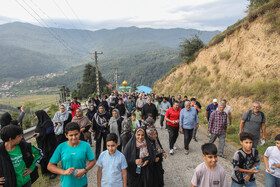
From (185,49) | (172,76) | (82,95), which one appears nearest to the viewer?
(185,49)

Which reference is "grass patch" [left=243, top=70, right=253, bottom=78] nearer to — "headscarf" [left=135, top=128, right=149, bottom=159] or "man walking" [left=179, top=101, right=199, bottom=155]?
"man walking" [left=179, top=101, right=199, bottom=155]

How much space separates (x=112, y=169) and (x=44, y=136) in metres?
2.91

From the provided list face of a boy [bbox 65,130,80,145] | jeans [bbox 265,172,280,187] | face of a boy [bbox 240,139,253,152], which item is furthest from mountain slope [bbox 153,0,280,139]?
face of a boy [bbox 65,130,80,145]

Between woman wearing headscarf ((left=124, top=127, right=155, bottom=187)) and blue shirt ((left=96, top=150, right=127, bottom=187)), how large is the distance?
47 centimetres

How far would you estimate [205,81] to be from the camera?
1526 cm

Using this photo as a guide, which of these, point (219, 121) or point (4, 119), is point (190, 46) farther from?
point (4, 119)

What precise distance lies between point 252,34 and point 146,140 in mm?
12276

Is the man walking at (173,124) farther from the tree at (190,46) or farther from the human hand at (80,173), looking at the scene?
the tree at (190,46)

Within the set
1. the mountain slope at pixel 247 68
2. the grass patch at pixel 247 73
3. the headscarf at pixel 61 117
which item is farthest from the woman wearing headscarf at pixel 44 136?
the grass patch at pixel 247 73

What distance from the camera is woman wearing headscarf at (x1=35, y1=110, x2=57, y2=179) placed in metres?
4.63

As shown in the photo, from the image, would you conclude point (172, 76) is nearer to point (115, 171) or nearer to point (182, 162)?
point (182, 162)

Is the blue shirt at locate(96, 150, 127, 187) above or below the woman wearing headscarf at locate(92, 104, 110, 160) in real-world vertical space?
above

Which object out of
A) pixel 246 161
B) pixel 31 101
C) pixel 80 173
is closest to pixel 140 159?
pixel 80 173

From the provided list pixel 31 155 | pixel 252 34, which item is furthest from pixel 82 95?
pixel 31 155
